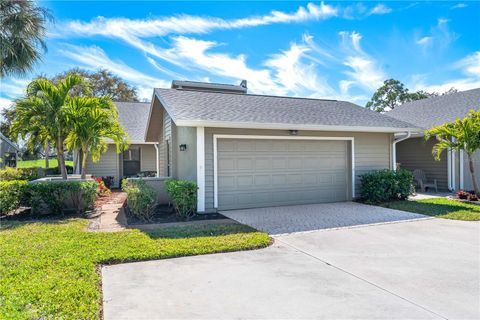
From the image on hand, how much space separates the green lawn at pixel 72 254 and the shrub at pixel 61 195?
3.25ft

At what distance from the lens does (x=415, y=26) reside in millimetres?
11211

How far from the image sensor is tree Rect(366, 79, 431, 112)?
39.1m

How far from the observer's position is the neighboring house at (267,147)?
28.8ft

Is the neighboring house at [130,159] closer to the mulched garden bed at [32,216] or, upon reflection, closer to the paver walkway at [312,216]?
the mulched garden bed at [32,216]

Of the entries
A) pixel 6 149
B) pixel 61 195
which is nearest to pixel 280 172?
pixel 61 195

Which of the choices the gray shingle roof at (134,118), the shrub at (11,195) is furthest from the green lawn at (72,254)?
the gray shingle roof at (134,118)

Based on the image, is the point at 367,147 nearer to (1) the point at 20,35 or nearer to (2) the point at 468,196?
(2) the point at 468,196

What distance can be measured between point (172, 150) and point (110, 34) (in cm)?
587

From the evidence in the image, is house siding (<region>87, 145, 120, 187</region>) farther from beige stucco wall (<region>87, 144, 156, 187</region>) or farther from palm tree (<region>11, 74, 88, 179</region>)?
palm tree (<region>11, 74, 88, 179</region>)

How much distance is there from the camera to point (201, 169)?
8508mm

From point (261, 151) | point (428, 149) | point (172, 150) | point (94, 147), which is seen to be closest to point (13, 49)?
point (94, 147)

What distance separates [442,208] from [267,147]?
17.7 ft

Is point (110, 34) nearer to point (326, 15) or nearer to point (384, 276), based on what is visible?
point (326, 15)

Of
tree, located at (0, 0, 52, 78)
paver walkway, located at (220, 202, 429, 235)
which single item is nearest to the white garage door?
paver walkway, located at (220, 202, 429, 235)
